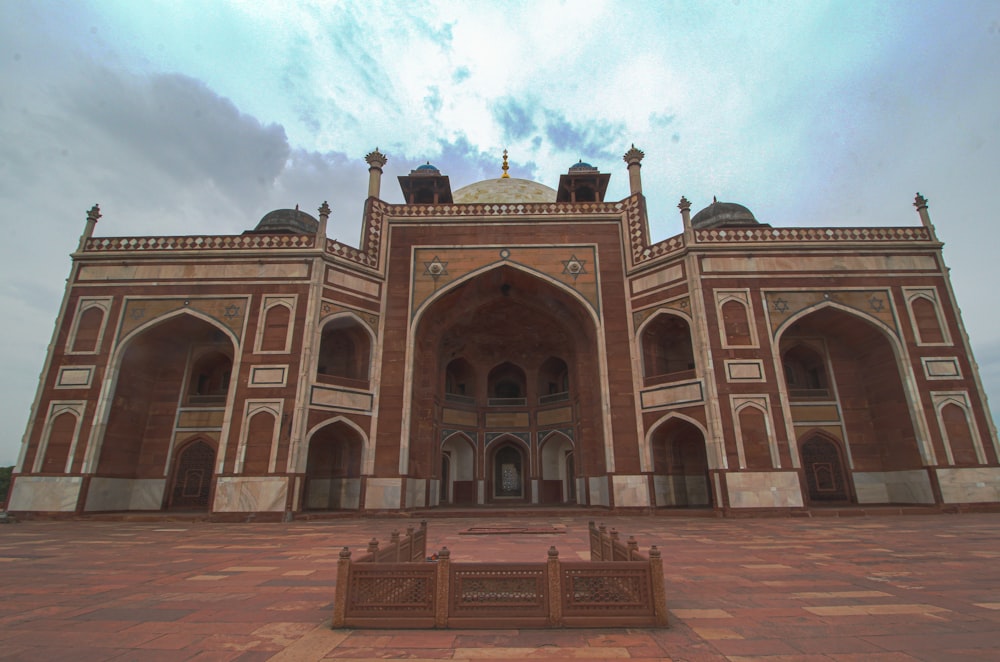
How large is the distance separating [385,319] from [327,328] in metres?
1.89

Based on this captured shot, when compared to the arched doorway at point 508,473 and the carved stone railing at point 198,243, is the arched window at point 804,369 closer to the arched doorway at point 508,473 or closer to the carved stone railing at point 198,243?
the arched doorway at point 508,473

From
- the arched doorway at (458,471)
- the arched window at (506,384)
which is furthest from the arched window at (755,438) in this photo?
the arched doorway at (458,471)

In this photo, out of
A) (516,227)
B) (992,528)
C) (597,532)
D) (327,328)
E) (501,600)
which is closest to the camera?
(501,600)

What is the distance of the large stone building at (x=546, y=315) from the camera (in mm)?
14320

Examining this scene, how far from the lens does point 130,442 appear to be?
1589cm

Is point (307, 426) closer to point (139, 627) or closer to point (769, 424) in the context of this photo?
point (139, 627)

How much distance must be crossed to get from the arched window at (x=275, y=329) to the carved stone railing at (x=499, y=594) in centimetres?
1258

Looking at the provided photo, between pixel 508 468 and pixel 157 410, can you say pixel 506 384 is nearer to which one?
pixel 508 468

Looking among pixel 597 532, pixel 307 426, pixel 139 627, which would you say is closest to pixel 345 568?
pixel 139 627

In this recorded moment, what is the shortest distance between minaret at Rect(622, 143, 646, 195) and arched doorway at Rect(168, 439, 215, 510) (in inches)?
666

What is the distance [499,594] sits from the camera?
12.5ft

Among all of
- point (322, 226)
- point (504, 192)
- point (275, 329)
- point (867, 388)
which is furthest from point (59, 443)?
point (867, 388)

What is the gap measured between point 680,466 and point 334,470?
1115cm

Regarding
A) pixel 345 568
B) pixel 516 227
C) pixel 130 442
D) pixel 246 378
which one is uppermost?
pixel 516 227
